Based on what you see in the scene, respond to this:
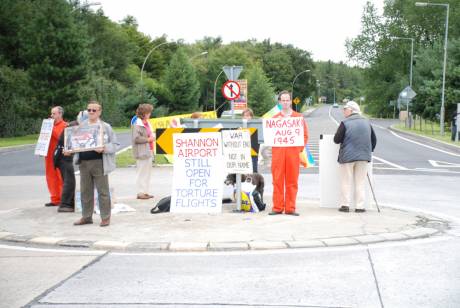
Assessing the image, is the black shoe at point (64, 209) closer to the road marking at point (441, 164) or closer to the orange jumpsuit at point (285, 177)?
the orange jumpsuit at point (285, 177)

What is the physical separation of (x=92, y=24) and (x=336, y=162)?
7718 cm

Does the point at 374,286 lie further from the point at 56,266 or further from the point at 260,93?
the point at 260,93

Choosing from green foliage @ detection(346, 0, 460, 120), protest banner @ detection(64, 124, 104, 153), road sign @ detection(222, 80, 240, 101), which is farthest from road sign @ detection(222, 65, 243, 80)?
green foliage @ detection(346, 0, 460, 120)

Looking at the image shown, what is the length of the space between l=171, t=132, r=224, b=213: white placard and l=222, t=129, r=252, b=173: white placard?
11 cm

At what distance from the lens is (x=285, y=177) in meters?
9.55

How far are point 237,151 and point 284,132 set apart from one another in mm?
807

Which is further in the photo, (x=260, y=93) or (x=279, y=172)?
(x=260, y=93)

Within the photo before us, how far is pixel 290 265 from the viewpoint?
6445 millimetres

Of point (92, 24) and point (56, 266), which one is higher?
point (92, 24)

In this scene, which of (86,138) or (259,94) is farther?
(259,94)

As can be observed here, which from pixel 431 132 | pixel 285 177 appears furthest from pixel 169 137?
pixel 431 132

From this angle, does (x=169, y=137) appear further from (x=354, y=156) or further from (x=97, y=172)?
(x=354, y=156)

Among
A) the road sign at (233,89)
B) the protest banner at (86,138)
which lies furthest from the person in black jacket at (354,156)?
the road sign at (233,89)

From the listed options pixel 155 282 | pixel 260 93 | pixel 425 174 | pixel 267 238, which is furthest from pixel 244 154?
pixel 260 93
